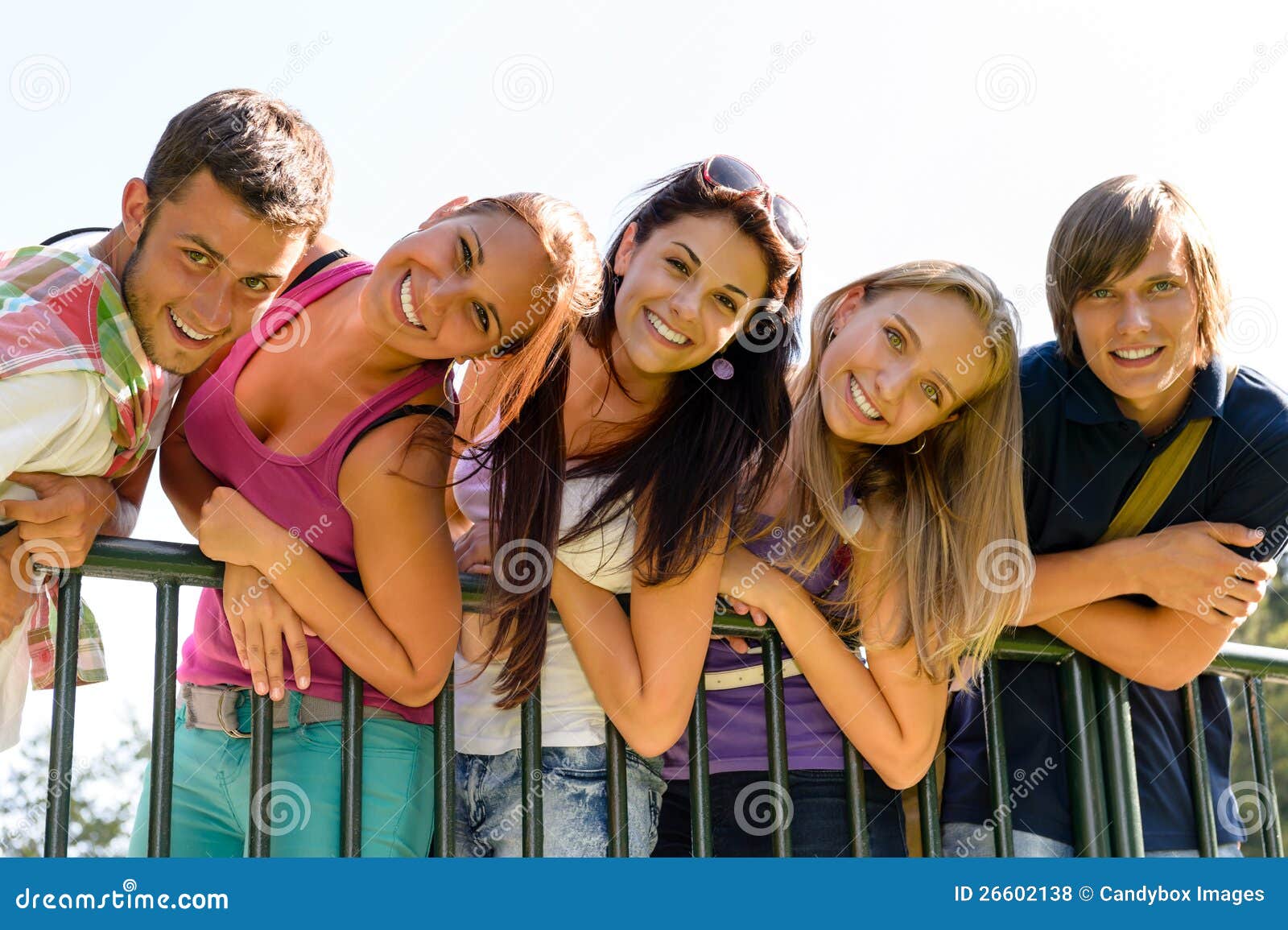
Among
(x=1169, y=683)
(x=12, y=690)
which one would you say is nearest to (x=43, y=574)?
(x=12, y=690)

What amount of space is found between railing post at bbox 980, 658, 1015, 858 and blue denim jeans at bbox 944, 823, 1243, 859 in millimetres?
28

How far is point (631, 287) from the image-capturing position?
11.2ft

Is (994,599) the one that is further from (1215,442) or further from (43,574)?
(43,574)

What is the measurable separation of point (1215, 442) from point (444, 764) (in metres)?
2.01

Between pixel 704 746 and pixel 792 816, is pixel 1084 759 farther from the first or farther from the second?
pixel 704 746

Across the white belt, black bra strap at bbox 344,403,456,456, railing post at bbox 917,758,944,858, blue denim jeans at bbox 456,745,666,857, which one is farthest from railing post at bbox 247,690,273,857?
railing post at bbox 917,758,944,858

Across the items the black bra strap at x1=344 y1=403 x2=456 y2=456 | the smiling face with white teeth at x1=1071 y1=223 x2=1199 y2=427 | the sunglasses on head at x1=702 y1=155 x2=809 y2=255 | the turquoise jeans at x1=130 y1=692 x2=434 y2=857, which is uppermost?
the sunglasses on head at x1=702 y1=155 x2=809 y2=255

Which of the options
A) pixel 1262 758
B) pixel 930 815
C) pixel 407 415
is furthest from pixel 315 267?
pixel 1262 758

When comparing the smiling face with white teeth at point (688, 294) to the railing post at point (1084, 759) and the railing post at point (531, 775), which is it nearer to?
the railing post at point (531, 775)

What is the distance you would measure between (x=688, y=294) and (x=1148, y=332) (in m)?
1.13

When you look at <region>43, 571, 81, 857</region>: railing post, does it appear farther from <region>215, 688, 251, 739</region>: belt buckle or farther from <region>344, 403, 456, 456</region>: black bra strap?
<region>344, 403, 456, 456</region>: black bra strap

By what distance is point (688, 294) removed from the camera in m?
3.32

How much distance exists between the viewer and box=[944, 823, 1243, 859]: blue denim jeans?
3293mm

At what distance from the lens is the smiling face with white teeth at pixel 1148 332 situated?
11.0ft
